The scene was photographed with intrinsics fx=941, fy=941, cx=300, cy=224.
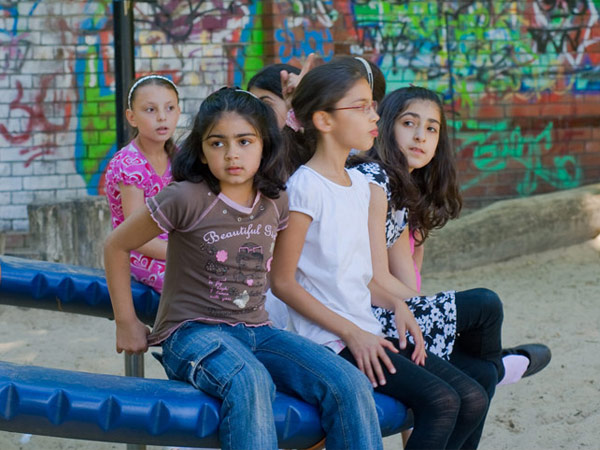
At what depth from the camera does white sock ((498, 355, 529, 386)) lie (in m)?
3.09

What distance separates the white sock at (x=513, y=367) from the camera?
3092 millimetres

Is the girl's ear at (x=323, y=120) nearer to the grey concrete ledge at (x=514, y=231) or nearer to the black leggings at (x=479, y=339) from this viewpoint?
the black leggings at (x=479, y=339)

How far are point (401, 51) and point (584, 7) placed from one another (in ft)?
4.93

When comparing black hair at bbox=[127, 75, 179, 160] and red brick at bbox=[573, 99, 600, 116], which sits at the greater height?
black hair at bbox=[127, 75, 179, 160]

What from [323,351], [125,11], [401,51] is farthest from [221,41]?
[323,351]

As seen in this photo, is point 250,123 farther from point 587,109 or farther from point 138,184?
point 587,109

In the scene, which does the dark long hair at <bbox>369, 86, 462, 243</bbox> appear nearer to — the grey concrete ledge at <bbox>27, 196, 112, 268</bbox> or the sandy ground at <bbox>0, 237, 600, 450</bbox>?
the sandy ground at <bbox>0, 237, 600, 450</bbox>

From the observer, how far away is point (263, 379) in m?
2.37

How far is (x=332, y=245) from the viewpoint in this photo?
2771 mm

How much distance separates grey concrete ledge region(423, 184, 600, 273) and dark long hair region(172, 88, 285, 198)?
3641 millimetres

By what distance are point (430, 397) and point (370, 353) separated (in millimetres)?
206

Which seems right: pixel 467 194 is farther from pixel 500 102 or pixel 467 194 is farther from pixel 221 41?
pixel 221 41

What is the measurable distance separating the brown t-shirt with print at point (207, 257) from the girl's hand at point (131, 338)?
28 mm

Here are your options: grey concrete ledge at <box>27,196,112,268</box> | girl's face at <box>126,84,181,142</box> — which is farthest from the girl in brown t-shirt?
grey concrete ledge at <box>27,196,112,268</box>
